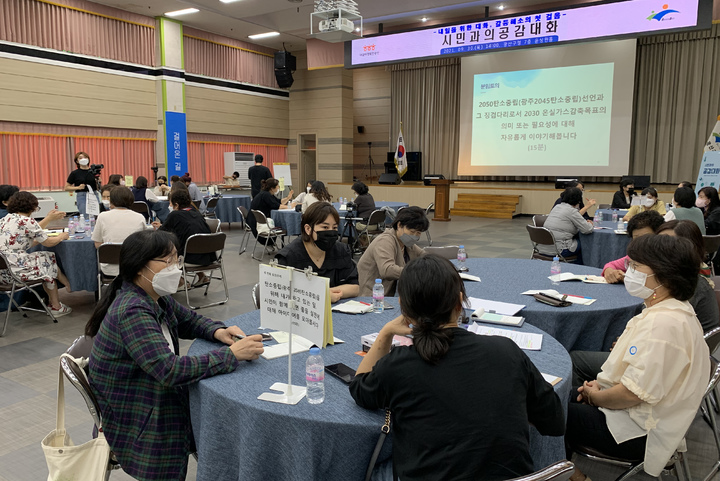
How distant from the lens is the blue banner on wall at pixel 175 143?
13.2 metres

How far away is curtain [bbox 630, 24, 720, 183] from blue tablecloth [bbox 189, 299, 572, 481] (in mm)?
13411

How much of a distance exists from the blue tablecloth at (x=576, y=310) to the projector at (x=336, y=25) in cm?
551

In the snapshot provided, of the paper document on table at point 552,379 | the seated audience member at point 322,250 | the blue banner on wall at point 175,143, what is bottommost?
the paper document on table at point 552,379

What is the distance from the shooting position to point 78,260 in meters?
5.01

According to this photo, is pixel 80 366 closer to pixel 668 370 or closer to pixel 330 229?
pixel 330 229

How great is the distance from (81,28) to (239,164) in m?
4.94

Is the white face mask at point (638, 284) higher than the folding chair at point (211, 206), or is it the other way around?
the white face mask at point (638, 284)

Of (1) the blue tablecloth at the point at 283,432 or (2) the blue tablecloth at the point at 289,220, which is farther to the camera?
(2) the blue tablecloth at the point at 289,220

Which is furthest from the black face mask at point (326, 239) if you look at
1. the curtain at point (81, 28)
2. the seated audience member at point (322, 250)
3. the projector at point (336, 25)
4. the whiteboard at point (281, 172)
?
the curtain at point (81, 28)

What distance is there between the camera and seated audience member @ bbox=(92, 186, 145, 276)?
486 cm

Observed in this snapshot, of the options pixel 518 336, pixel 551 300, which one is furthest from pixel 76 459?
pixel 551 300

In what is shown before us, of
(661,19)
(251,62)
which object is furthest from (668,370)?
(251,62)

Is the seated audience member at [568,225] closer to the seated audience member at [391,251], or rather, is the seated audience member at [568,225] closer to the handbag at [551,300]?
the seated audience member at [391,251]

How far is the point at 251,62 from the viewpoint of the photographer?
15.7m
